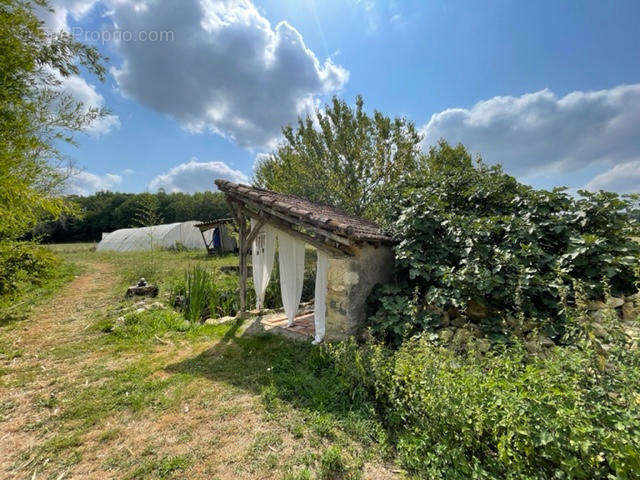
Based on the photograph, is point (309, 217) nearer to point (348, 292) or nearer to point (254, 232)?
point (348, 292)

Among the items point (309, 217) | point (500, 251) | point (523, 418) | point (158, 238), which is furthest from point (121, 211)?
point (523, 418)

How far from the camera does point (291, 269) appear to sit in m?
5.58

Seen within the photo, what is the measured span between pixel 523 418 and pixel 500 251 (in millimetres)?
2370

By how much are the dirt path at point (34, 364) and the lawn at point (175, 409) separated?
0.06 ft

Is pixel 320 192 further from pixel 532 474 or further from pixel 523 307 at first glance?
pixel 532 474

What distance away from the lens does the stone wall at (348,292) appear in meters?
4.40

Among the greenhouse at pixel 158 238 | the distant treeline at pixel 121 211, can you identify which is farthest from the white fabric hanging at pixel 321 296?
the distant treeline at pixel 121 211

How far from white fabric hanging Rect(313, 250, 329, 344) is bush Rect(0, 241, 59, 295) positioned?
6045 mm

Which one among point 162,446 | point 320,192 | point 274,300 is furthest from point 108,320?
point 320,192

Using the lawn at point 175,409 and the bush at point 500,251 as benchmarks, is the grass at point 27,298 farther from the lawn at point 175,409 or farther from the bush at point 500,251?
the bush at point 500,251

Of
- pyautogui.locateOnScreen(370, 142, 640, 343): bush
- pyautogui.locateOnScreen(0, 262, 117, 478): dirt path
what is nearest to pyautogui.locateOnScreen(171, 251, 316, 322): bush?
pyautogui.locateOnScreen(0, 262, 117, 478): dirt path

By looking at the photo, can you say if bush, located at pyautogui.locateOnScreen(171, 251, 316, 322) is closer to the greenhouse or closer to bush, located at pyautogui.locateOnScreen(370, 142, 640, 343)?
bush, located at pyautogui.locateOnScreen(370, 142, 640, 343)

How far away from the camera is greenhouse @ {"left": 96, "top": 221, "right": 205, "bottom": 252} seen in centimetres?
1894

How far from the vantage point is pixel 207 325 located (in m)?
5.72
